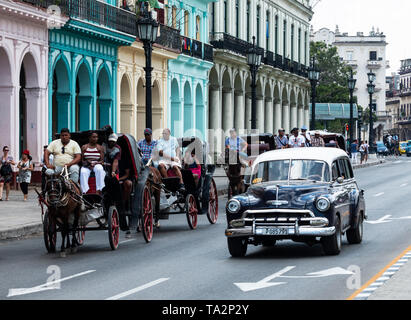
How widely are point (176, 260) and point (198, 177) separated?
591 centimetres

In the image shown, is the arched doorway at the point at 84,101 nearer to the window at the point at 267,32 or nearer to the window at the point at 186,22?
the window at the point at 186,22

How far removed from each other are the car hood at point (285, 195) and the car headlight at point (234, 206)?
18 cm

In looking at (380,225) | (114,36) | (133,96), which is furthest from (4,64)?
(380,225)

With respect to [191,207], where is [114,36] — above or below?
above

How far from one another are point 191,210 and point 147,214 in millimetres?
2575

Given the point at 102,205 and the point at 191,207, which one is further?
the point at 191,207

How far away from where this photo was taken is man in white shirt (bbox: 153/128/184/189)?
21031 mm

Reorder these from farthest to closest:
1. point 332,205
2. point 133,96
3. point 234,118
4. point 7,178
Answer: point 234,118 < point 133,96 < point 7,178 < point 332,205

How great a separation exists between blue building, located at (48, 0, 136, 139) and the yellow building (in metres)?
0.97

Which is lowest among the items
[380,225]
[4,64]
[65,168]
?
[380,225]

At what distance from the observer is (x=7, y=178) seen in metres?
28.7

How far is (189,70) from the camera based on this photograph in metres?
51.3

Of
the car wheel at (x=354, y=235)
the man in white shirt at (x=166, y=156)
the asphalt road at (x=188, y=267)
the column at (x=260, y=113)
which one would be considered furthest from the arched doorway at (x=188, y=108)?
the car wheel at (x=354, y=235)
